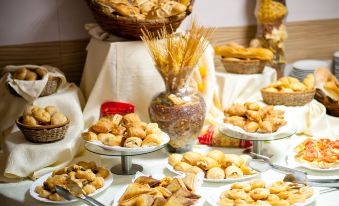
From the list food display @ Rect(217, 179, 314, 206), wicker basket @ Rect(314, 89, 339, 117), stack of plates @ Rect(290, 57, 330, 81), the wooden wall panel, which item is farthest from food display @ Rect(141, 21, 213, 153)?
stack of plates @ Rect(290, 57, 330, 81)

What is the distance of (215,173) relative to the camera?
1832mm

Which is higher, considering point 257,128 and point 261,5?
point 261,5

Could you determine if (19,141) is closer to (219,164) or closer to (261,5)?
(219,164)

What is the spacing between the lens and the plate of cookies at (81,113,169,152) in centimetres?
182

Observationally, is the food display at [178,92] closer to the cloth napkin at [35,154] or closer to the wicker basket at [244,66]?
the cloth napkin at [35,154]

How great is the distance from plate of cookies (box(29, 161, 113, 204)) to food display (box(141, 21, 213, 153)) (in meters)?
0.36

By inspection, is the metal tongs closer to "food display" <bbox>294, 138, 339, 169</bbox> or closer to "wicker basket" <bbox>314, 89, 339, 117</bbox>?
"food display" <bbox>294, 138, 339, 169</bbox>

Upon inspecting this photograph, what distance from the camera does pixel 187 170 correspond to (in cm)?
185

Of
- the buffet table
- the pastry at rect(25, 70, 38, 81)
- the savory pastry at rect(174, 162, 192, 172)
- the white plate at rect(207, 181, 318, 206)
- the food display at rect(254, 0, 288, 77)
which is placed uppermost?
the food display at rect(254, 0, 288, 77)

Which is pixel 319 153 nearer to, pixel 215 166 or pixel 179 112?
pixel 215 166

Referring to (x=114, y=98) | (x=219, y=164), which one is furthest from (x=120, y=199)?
(x=114, y=98)

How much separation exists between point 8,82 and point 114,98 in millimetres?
468

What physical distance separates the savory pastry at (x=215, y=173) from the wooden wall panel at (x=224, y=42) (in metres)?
1.10

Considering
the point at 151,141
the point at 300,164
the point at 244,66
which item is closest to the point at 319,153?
the point at 300,164
